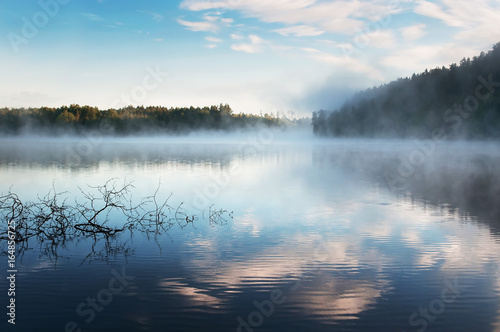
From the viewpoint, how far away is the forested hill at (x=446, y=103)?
10388 centimetres

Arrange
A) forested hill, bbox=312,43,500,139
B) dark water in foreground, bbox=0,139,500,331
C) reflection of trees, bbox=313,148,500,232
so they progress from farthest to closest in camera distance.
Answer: forested hill, bbox=312,43,500,139 < reflection of trees, bbox=313,148,500,232 < dark water in foreground, bbox=0,139,500,331

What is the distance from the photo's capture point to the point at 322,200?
2517cm

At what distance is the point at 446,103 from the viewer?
145m

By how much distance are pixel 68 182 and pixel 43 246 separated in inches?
741

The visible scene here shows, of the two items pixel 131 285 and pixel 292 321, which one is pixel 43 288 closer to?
pixel 131 285

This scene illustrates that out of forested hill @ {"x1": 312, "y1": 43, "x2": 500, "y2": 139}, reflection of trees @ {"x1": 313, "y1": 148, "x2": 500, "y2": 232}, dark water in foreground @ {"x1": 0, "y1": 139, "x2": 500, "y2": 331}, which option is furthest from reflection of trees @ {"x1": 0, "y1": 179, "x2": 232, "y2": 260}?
forested hill @ {"x1": 312, "y1": 43, "x2": 500, "y2": 139}

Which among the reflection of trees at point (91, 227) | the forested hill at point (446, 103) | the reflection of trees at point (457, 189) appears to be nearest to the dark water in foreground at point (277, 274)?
the reflection of trees at point (91, 227)

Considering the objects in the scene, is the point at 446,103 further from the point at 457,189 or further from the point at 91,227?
the point at 91,227

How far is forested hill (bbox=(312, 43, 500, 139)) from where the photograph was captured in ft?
341

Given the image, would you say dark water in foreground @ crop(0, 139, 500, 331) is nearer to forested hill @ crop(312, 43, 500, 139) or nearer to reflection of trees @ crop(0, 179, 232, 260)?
reflection of trees @ crop(0, 179, 232, 260)

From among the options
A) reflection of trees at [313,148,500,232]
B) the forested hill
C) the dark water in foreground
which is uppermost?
the forested hill

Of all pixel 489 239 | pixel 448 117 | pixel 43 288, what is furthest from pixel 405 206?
pixel 448 117

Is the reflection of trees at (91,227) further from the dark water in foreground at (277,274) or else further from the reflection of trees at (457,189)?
the reflection of trees at (457,189)

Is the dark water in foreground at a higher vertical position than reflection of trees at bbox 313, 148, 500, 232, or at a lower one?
lower
